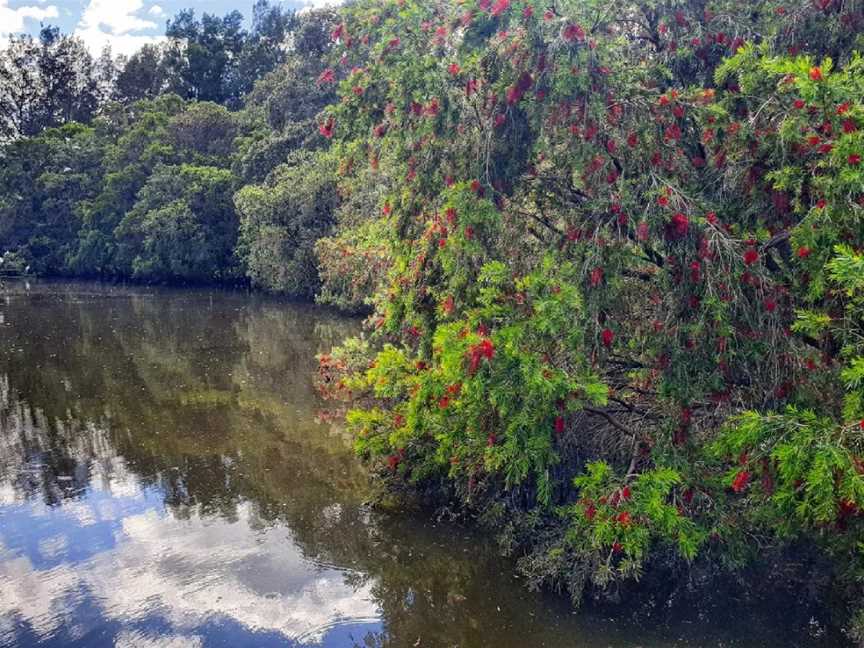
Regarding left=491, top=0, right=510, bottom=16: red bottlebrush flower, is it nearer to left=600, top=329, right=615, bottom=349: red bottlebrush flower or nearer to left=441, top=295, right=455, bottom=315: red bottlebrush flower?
left=441, top=295, right=455, bottom=315: red bottlebrush flower

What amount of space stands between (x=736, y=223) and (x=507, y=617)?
4381mm

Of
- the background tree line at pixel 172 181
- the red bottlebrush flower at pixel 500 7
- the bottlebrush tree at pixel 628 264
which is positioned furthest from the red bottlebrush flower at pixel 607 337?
the background tree line at pixel 172 181

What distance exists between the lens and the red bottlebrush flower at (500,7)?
6770 millimetres

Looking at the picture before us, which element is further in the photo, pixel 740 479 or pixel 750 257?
pixel 750 257

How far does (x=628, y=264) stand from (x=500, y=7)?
8.92 ft

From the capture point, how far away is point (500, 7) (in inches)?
268

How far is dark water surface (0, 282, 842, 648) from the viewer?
6664 millimetres

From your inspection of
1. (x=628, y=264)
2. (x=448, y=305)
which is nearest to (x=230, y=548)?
(x=448, y=305)

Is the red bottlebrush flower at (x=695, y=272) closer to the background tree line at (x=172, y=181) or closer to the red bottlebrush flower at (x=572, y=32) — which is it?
the red bottlebrush flower at (x=572, y=32)

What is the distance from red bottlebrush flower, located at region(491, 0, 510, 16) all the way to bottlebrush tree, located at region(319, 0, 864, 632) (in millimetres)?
15

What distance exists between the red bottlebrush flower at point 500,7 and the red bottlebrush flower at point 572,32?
62cm

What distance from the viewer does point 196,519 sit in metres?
9.13

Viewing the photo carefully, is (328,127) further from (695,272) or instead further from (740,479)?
(740,479)

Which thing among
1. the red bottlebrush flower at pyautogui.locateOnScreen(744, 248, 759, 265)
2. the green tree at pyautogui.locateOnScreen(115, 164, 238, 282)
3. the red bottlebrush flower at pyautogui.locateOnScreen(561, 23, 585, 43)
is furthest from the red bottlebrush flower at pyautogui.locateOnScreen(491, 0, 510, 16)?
the green tree at pyautogui.locateOnScreen(115, 164, 238, 282)
